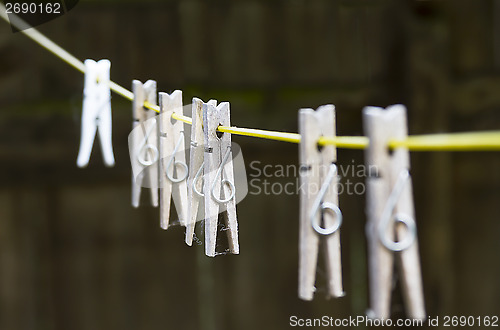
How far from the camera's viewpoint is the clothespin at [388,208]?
0.40 meters

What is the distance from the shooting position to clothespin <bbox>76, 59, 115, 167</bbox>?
2.61 feet

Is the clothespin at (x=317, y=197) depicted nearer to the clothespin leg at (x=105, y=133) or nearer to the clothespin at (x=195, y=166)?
the clothespin at (x=195, y=166)

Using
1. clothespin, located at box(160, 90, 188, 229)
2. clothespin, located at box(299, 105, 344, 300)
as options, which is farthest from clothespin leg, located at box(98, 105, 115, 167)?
clothespin, located at box(299, 105, 344, 300)

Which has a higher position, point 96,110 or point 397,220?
point 96,110

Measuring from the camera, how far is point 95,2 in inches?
53.2

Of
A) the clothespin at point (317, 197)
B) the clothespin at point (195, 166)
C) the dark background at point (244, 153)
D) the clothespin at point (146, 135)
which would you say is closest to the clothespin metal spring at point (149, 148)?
the clothespin at point (146, 135)

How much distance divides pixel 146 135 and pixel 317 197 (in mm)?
370

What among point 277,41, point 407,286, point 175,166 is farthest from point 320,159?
point 277,41

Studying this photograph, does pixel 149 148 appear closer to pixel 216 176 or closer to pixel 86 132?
pixel 86 132

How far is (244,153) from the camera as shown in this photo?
137 centimetres

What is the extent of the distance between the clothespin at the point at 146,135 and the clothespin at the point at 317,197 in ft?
1.10

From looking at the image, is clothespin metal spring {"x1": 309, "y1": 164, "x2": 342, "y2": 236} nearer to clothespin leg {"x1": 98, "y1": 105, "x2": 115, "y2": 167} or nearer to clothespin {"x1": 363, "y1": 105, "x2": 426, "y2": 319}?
clothespin {"x1": 363, "y1": 105, "x2": 426, "y2": 319}

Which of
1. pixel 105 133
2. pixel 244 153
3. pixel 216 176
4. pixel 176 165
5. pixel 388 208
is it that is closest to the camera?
pixel 388 208

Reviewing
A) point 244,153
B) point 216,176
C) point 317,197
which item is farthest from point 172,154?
point 244,153
